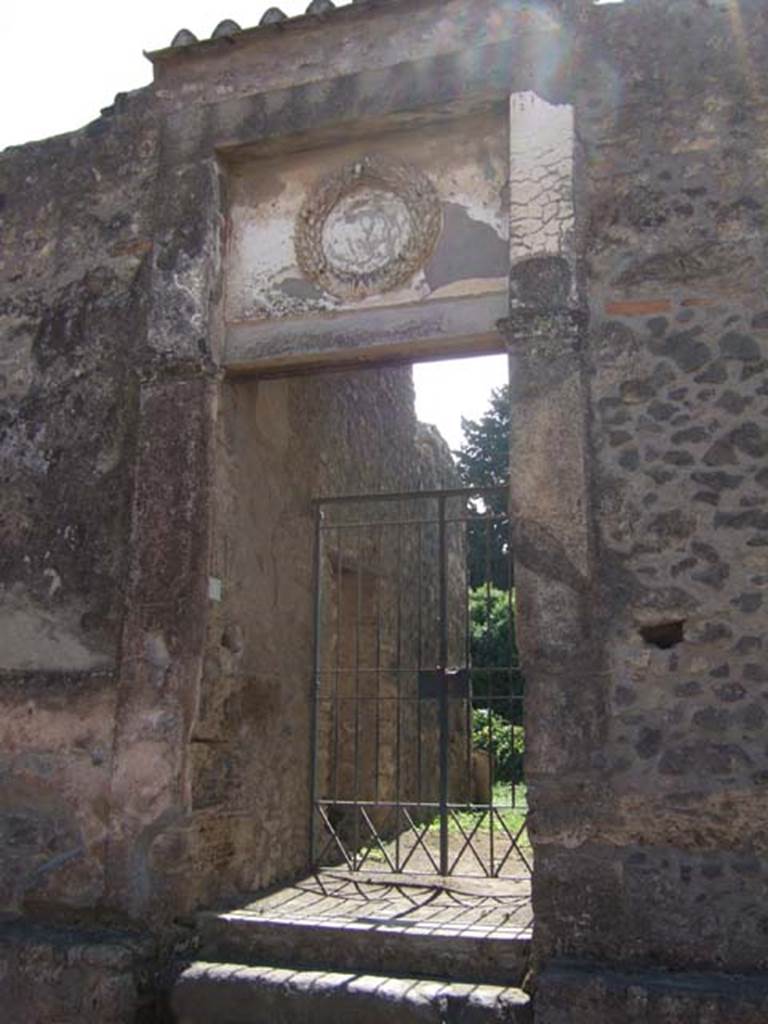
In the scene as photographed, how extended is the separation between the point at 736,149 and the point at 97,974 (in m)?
4.63

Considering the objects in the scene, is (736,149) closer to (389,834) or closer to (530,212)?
(530,212)

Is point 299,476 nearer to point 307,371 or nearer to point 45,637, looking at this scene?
point 307,371

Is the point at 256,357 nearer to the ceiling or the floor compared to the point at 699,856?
nearer to the ceiling

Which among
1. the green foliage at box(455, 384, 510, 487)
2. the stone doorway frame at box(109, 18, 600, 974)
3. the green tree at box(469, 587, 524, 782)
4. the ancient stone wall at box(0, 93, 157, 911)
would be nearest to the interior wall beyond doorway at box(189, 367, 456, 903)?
the stone doorway frame at box(109, 18, 600, 974)

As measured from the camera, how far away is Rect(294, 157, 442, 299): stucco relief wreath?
5266mm

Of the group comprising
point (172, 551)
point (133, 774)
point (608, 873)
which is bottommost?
point (608, 873)

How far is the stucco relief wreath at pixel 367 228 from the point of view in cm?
527

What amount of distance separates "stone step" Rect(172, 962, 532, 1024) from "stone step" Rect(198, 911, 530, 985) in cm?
8

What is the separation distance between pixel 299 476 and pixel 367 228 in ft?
5.43

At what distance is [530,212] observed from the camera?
4.89m

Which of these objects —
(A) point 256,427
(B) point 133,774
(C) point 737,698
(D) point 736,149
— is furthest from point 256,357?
(C) point 737,698

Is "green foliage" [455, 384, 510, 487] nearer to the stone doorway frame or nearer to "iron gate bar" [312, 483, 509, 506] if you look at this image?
"iron gate bar" [312, 483, 509, 506]

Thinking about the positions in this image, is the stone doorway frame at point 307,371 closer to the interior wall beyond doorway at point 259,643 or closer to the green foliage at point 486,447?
the interior wall beyond doorway at point 259,643

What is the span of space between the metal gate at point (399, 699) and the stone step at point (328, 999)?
1.21 metres
